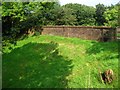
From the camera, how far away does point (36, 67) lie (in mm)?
14641

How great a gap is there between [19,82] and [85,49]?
4983 mm

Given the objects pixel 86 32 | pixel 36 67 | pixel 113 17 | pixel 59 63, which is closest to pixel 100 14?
pixel 113 17

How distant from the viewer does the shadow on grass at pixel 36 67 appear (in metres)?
Answer: 13.2

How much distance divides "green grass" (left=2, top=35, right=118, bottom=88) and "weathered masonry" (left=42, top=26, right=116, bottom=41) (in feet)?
4.03

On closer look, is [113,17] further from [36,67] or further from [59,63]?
[36,67]

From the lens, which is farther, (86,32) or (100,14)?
(100,14)

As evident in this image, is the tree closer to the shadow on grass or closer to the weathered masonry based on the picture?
the weathered masonry

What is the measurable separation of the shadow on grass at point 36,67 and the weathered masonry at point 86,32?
2.41m

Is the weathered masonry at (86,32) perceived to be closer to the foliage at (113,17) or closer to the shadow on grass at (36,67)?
the shadow on grass at (36,67)

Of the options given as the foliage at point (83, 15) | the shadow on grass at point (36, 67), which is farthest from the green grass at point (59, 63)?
the foliage at point (83, 15)

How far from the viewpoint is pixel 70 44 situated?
17078 millimetres

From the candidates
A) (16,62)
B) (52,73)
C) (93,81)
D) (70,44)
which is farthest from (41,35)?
(93,81)

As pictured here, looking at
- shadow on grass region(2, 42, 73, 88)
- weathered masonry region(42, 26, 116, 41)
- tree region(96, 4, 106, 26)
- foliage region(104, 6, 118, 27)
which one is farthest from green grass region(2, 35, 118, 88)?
tree region(96, 4, 106, 26)

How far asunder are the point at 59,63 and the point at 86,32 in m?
4.99
